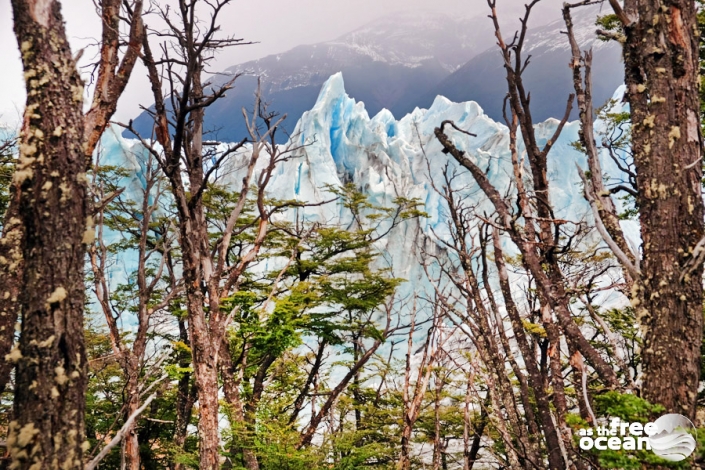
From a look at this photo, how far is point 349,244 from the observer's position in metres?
8.73

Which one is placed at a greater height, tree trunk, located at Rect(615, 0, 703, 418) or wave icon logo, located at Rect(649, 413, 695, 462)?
tree trunk, located at Rect(615, 0, 703, 418)

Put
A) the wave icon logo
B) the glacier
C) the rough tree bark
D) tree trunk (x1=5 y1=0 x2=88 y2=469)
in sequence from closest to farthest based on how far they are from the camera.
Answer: tree trunk (x1=5 y1=0 x2=88 y2=469) → the wave icon logo → the rough tree bark → the glacier

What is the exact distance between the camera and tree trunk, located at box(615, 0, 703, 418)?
1.65m

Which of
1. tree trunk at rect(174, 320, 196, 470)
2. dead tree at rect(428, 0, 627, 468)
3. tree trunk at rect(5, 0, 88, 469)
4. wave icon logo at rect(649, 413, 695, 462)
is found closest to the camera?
tree trunk at rect(5, 0, 88, 469)

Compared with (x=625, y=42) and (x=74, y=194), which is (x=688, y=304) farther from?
(x=74, y=194)

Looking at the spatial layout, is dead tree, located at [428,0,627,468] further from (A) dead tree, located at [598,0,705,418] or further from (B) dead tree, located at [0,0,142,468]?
(B) dead tree, located at [0,0,142,468]

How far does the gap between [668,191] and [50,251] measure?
7.27 ft

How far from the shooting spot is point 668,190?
1.74m

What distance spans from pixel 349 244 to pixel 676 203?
23.4 feet

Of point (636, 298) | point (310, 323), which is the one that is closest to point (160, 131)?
point (636, 298)

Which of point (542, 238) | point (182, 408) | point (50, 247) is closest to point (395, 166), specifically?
point (182, 408)

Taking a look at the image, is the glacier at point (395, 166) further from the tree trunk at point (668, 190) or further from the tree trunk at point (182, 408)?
the tree trunk at point (668, 190)
